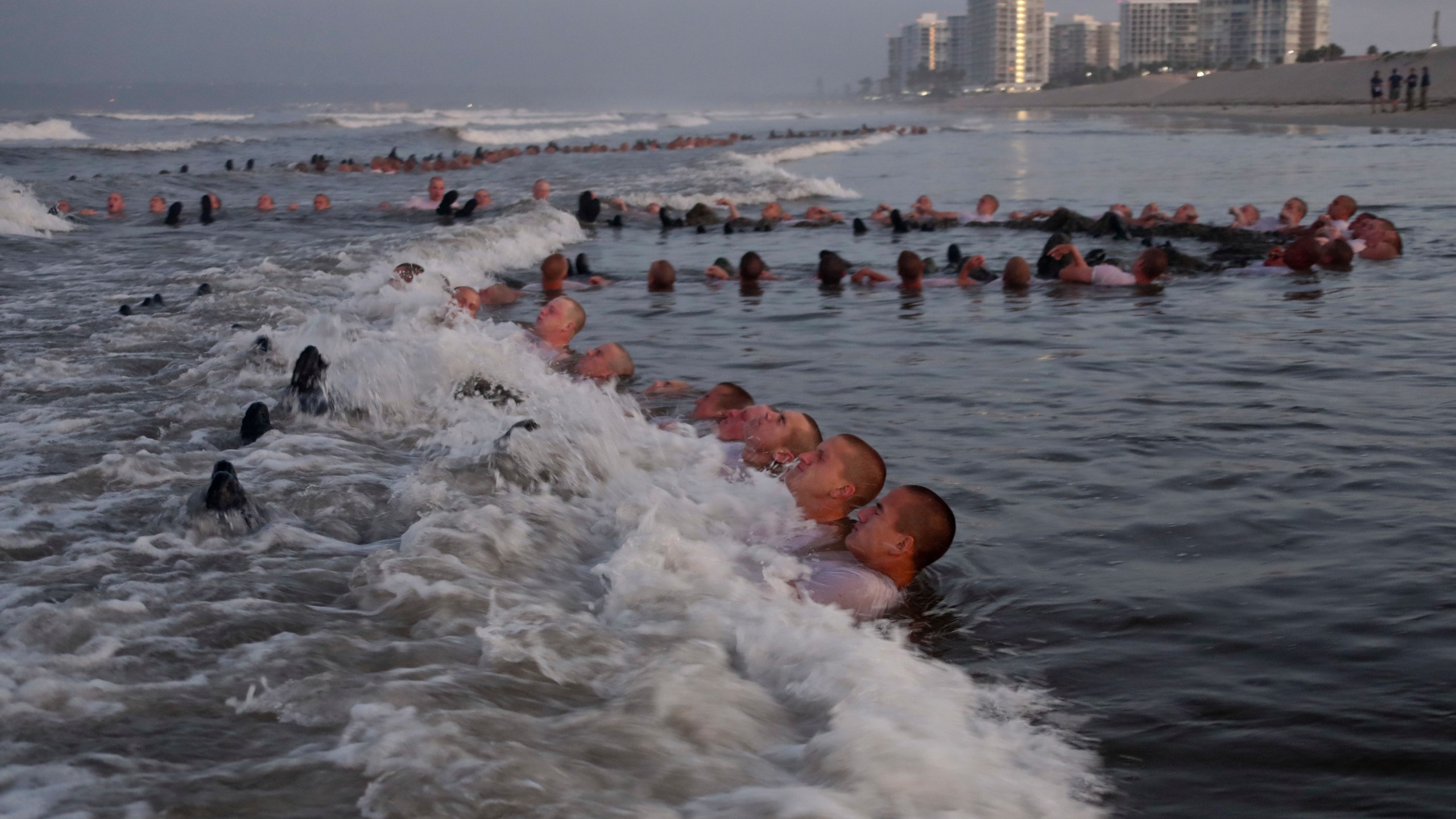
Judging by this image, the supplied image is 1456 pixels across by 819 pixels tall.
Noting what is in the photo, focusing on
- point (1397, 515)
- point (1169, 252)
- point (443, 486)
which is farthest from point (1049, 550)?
point (1169, 252)

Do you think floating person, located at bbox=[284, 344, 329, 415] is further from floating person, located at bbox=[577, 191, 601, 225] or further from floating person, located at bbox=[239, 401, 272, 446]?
floating person, located at bbox=[577, 191, 601, 225]

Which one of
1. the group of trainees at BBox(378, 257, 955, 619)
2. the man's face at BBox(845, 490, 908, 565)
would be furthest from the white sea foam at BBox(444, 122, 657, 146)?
the man's face at BBox(845, 490, 908, 565)

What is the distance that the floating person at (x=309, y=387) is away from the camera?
687 cm

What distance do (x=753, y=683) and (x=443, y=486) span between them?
232cm

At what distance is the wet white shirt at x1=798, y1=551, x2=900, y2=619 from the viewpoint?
15.0 feet

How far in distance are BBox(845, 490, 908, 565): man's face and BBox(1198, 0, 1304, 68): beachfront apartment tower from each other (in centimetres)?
18744

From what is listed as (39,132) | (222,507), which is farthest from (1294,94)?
(222,507)

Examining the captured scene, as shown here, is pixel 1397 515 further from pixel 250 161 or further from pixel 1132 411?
pixel 250 161

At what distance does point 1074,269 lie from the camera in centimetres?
1241

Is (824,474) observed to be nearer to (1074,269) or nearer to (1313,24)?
(1074,269)

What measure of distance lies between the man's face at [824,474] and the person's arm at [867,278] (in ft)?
25.3

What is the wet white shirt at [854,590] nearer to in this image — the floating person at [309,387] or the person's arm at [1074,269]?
the floating person at [309,387]

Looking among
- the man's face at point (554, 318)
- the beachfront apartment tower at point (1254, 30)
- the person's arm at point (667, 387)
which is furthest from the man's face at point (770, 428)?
the beachfront apartment tower at point (1254, 30)

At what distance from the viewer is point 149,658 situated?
363 cm
